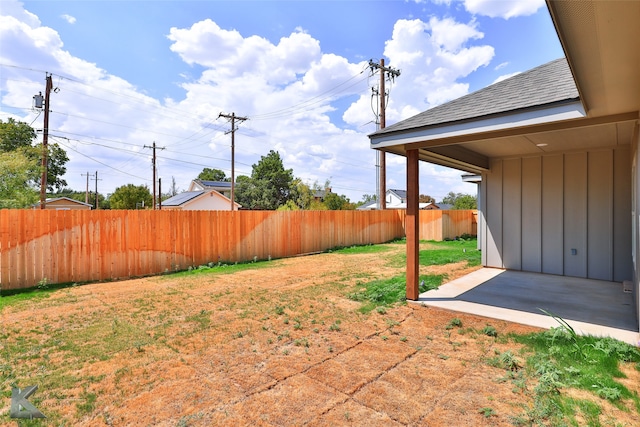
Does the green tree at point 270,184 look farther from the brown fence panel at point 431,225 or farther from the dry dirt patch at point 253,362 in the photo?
the dry dirt patch at point 253,362

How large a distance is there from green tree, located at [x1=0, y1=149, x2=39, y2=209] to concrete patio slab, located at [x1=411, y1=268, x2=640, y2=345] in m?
12.0

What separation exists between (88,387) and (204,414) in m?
1.18

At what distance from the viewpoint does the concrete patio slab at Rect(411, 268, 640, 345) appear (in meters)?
3.84

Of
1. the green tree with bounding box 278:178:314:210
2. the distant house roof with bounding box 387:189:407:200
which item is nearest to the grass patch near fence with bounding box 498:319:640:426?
the green tree with bounding box 278:178:314:210

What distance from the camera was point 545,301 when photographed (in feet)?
15.8

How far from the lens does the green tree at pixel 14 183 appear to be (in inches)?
364

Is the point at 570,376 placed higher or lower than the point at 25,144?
lower

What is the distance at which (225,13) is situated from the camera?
30.4 feet

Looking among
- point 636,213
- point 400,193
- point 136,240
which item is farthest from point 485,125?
point 400,193

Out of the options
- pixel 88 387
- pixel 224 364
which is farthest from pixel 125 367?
pixel 224 364

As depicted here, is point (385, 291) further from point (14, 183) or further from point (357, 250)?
point (14, 183)

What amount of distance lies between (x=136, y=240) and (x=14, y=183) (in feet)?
20.8

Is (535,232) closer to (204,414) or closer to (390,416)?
(390,416)

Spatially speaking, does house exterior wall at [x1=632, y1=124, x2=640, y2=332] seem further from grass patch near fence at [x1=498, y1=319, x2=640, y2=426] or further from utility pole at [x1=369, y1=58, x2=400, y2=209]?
utility pole at [x1=369, y1=58, x2=400, y2=209]
